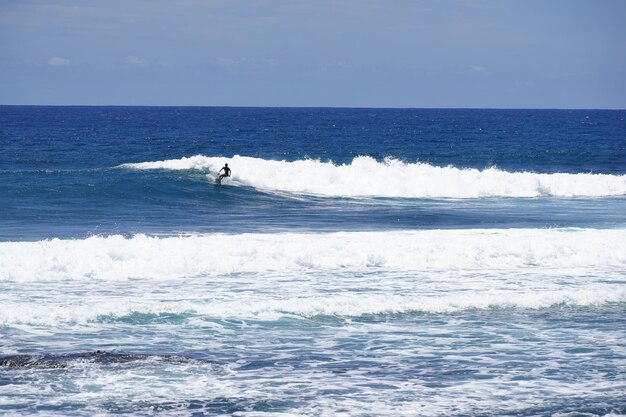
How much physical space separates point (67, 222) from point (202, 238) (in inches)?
292

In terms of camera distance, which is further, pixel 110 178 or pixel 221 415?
pixel 110 178

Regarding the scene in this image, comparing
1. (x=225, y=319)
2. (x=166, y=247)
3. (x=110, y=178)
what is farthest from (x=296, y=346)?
(x=110, y=178)

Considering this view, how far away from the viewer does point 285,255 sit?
2203 cm

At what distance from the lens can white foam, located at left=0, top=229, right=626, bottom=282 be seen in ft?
67.9

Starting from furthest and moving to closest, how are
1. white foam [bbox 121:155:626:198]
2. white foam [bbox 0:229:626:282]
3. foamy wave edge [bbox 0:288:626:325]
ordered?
white foam [bbox 121:155:626:198], white foam [bbox 0:229:626:282], foamy wave edge [bbox 0:288:626:325]

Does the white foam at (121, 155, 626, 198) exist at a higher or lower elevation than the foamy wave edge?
higher

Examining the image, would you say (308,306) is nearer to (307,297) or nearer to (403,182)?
(307,297)

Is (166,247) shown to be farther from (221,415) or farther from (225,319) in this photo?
(221,415)

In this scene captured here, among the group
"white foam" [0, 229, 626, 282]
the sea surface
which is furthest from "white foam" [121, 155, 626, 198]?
"white foam" [0, 229, 626, 282]

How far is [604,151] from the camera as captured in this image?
67.4 m

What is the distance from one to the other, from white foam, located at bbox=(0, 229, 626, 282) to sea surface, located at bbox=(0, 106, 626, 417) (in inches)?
2.4

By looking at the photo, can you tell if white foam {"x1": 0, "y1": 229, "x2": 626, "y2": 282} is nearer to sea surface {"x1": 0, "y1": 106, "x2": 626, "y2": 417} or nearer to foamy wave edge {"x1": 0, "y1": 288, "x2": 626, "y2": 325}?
sea surface {"x1": 0, "y1": 106, "x2": 626, "y2": 417}

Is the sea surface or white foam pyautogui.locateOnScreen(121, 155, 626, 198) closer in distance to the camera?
the sea surface

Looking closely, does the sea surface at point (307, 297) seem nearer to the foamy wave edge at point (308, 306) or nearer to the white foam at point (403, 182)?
the foamy wave edge at point (308, 306)
